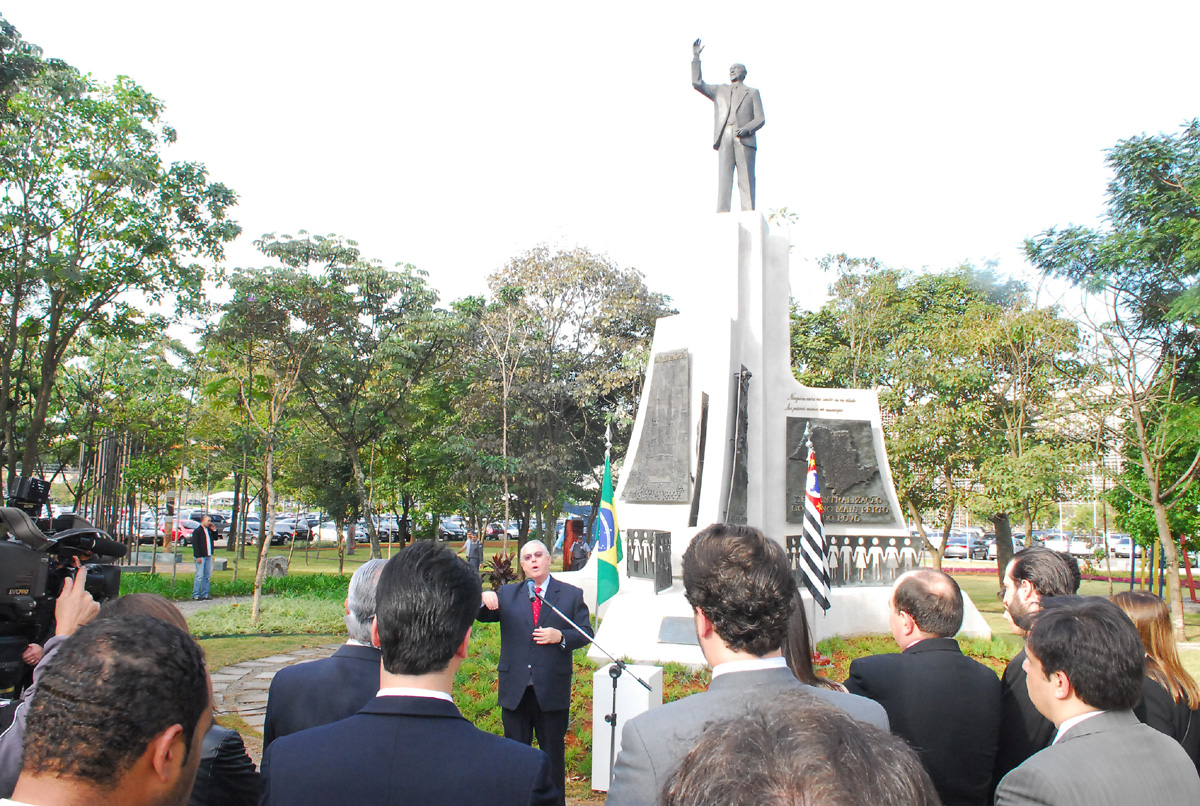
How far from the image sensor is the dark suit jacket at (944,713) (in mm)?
3012

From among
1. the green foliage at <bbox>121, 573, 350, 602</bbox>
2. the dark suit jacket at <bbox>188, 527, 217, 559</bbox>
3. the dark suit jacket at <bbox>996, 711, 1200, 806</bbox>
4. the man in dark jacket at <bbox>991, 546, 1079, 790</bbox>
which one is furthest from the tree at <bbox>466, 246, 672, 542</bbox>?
the dark suit jacket at <bbox>996, 711, 1200, 806</bbox>

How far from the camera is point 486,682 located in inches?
352

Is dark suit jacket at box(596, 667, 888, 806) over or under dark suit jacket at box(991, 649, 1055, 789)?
over

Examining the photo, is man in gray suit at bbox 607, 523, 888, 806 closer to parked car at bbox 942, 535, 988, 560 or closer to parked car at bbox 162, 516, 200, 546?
parked car at bbox 162, 516, 200, 546

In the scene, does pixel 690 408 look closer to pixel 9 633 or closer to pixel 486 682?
pixel 486 682

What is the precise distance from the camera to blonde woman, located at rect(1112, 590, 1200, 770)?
121 inches

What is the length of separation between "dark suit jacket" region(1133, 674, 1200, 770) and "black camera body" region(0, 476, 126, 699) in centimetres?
420

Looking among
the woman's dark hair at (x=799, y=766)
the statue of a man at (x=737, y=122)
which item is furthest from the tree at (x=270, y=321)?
the woman's dark hair at (x=799, y=766)

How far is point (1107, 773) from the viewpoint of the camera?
6.97 feet

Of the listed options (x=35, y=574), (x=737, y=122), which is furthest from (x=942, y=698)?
(x=737, y=122)

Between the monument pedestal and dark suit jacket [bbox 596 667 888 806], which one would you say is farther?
the monument pedestal

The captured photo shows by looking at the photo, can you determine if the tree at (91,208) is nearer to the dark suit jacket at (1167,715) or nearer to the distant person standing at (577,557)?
the distant person standing at (577,557)

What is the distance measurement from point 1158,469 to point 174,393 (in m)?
25.3

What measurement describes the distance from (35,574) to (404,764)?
3044 mm
